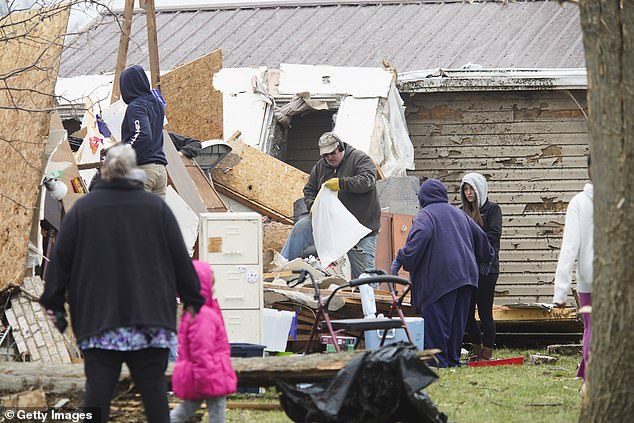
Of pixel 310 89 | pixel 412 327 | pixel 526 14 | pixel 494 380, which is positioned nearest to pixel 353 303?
pixel 412 327

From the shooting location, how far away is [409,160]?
15500 millimetres

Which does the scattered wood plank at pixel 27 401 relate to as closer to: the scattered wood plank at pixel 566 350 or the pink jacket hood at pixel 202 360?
the pink jacket hood at pixel 202 360

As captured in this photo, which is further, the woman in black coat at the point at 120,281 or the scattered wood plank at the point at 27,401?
the scattered wood plank at the point at 27,401

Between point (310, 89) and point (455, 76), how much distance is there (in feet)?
7.07

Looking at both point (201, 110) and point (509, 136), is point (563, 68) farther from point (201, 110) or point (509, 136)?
point (201, 110)

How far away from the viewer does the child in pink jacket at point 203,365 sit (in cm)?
575

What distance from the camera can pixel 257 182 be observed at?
1432 centimetres

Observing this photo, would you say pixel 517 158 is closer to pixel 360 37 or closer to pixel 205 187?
pixel 360 37

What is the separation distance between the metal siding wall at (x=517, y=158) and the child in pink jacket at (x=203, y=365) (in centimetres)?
1077

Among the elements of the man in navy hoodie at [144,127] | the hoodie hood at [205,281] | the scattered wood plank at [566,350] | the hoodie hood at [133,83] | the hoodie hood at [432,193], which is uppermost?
the hoodie hood at [133,83]

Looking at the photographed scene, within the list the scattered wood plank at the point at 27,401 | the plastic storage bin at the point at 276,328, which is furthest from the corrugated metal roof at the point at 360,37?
the scattered wood plank at the point at 27,401

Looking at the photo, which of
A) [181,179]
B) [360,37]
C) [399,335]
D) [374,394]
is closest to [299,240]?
[181,179]

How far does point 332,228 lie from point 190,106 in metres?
4.27

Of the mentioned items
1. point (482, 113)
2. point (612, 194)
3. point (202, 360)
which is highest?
point (482, 113)
